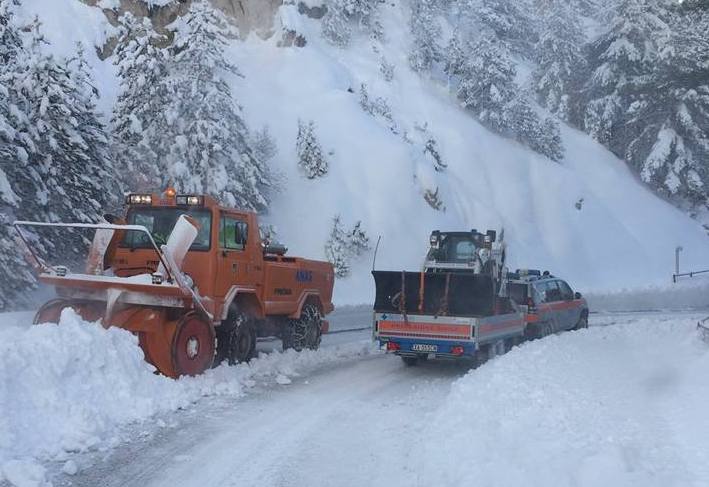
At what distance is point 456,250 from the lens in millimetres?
15016

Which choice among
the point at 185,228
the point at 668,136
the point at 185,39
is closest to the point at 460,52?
the point at 668,136

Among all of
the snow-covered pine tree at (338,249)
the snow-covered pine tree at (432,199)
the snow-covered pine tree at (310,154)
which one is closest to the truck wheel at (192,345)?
the snow-covered pine tree at (338,249)

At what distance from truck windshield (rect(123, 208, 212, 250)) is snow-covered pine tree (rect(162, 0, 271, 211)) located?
1209cm

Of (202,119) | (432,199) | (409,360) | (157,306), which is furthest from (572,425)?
(432,199)

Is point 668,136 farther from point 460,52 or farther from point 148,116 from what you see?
point 148,116

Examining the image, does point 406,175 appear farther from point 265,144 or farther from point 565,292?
point 565,292

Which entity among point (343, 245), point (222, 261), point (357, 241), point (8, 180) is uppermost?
point (8, 180)

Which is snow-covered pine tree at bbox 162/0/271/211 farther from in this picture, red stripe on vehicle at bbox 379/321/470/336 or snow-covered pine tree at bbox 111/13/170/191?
red stripe on vehicle at bbox 379/321/470/336

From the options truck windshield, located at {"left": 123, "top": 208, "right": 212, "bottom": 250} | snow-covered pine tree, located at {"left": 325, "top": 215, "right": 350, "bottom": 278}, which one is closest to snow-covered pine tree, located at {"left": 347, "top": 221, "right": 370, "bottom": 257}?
snow-covered pine tree, located at {"left": 325, "top": 215, "right": 350, "bottom": 278}

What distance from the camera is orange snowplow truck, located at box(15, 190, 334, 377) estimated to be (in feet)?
31.5

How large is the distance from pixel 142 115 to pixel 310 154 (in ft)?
30.8

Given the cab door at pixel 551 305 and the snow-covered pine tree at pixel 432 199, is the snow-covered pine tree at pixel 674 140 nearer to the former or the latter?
the snow-covered pine tree at pixel 432 199

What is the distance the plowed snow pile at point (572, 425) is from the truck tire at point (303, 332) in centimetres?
375

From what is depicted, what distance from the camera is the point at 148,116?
23391mm
